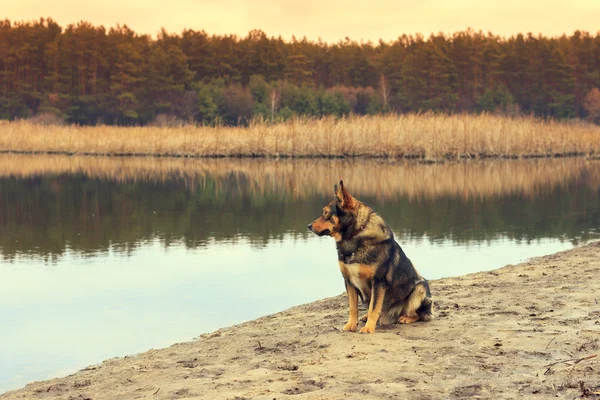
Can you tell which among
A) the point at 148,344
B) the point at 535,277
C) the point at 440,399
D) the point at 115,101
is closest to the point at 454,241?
the point at 535,277

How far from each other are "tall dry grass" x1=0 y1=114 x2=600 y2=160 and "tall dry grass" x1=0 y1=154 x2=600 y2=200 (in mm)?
1267

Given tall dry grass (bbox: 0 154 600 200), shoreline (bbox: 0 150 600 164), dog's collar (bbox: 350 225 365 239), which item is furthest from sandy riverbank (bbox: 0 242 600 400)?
shoreline (bbox: 0 150 600 164)

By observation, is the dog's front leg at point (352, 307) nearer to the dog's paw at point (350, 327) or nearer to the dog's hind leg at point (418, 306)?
the dog's paw at point (350, 327)

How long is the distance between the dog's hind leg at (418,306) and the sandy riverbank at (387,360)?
101 mm

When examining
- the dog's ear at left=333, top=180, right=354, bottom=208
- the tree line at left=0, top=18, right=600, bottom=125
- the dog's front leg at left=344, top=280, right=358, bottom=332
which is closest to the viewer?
the dog's ear at left=333, top=180, right=354, bottom=208

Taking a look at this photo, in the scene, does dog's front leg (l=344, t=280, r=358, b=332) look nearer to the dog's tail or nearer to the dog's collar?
the dog's collar

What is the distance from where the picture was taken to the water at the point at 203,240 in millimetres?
7930

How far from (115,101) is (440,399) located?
71.7 metres

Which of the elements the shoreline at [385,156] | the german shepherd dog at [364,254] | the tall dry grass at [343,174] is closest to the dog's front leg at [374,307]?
the german shepherd dog at [364,254]

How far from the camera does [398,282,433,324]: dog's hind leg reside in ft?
21.2

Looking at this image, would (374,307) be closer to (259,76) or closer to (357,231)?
(357,231)

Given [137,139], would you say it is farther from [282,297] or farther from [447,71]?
[447,71]

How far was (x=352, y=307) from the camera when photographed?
630cm

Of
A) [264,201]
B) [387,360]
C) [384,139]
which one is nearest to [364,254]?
[387,360]
